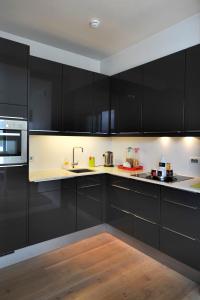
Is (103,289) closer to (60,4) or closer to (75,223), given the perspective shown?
(75,223)

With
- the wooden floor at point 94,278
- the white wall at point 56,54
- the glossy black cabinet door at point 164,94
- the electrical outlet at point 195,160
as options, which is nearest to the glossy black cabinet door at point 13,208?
the wooden floor at point 94,278

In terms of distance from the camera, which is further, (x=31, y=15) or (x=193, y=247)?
(x=31, y=15)

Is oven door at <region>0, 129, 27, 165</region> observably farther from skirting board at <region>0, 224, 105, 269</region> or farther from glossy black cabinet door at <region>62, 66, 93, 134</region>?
skirting board at <region>0, 224, 105, 269</region>

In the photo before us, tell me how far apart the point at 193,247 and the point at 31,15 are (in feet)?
9.46

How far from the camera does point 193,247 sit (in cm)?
190

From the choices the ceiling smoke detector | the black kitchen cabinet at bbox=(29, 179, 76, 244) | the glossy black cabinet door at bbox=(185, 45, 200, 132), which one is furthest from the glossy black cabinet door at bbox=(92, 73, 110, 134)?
the glossy black cabinet door at bbox=(185, 45, 200, 132)

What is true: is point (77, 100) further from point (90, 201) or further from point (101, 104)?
point (90, 201)

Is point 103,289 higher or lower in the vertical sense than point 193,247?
lower

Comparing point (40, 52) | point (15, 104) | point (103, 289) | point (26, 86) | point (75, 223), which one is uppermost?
point (40, 52)

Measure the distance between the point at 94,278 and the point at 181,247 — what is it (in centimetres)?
90

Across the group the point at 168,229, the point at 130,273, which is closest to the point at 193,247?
the point at 168,229

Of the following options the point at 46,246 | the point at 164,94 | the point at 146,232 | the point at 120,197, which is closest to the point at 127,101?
the point at 164,94

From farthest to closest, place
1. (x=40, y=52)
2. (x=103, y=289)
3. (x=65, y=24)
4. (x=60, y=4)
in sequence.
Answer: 1. (x=40, y=52)
2. (x=65, y=24)
3. (x=60, y=4)
4. (x=103, y=289)

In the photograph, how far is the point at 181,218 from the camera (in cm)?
200
